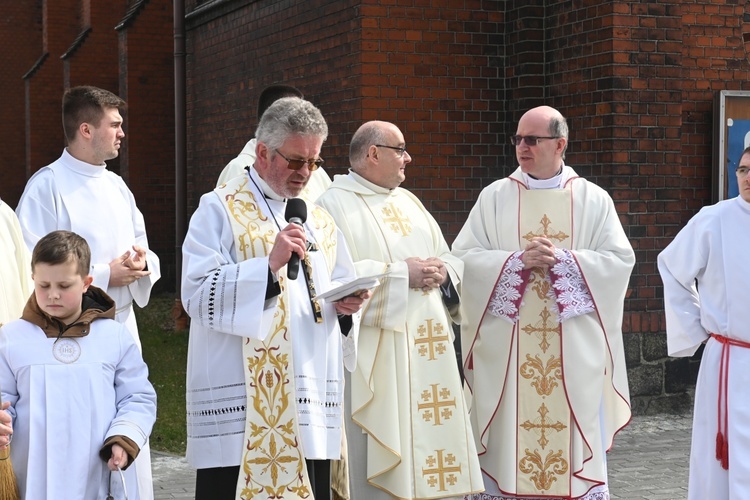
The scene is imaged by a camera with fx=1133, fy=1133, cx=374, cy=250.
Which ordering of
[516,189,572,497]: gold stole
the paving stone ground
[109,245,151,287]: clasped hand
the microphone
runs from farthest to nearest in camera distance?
the paving stone ground
[516,189,572,497]: gold stole
[109,245,151,287]: clasped hand
the microphone

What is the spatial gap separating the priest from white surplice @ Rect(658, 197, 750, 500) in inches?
46.5

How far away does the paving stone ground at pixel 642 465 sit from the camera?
6891mm

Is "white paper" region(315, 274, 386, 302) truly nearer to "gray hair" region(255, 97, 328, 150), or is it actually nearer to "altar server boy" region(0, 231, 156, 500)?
"gray hair" region(255, 97, 328, 150)

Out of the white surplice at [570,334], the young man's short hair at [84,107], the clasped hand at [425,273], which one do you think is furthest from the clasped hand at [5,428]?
the white surplice at [570,334]

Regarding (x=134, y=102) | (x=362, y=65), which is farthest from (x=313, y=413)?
(x=134, y=102)

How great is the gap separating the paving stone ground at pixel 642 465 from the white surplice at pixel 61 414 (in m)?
2.95

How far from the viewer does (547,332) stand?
244 inches

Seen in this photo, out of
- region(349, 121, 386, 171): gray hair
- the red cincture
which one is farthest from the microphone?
the red cincture

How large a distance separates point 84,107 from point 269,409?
210cm

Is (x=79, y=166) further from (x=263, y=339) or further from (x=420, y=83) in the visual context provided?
(x=420, y=83)

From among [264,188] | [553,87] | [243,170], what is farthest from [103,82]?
[264,188]

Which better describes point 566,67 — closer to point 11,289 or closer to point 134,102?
point 11,289

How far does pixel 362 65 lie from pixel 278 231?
4.96m

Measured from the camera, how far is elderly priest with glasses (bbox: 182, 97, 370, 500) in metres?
4.29
